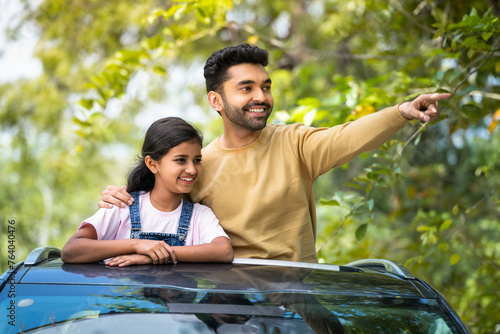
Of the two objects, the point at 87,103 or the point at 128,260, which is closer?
the point at 128,260

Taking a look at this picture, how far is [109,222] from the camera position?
2.31 metres

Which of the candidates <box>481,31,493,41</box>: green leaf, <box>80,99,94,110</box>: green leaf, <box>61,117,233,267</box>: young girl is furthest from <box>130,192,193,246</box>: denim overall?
<box>481,31,493,41</box>: green leaf

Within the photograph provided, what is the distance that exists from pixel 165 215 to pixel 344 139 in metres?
0.85

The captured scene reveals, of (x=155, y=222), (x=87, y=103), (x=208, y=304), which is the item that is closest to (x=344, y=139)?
(x=155, y=222)

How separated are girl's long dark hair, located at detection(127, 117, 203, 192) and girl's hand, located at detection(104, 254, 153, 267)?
61 centimetres

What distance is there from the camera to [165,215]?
244cm

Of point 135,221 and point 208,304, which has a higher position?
point 135,221

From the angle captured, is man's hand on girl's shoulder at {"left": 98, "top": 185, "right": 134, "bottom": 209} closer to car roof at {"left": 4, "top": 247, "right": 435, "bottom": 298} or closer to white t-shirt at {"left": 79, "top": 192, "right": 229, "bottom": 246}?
white t-shirt at {"left": 79, "top": 192, "right": 229, "bottom": 246}

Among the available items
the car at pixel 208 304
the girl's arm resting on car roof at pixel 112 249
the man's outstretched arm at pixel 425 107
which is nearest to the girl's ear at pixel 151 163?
the girl's arm resting on car roof at pixel 112 249

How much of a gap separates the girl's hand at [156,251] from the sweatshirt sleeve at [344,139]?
2.69ft

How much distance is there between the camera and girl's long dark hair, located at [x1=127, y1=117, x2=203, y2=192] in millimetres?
2488

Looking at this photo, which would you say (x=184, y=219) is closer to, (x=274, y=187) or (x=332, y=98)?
(x=274, y=187)

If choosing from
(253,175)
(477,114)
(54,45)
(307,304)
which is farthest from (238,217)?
(54,45)

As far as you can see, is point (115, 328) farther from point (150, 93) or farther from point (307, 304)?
point (150, 93)
